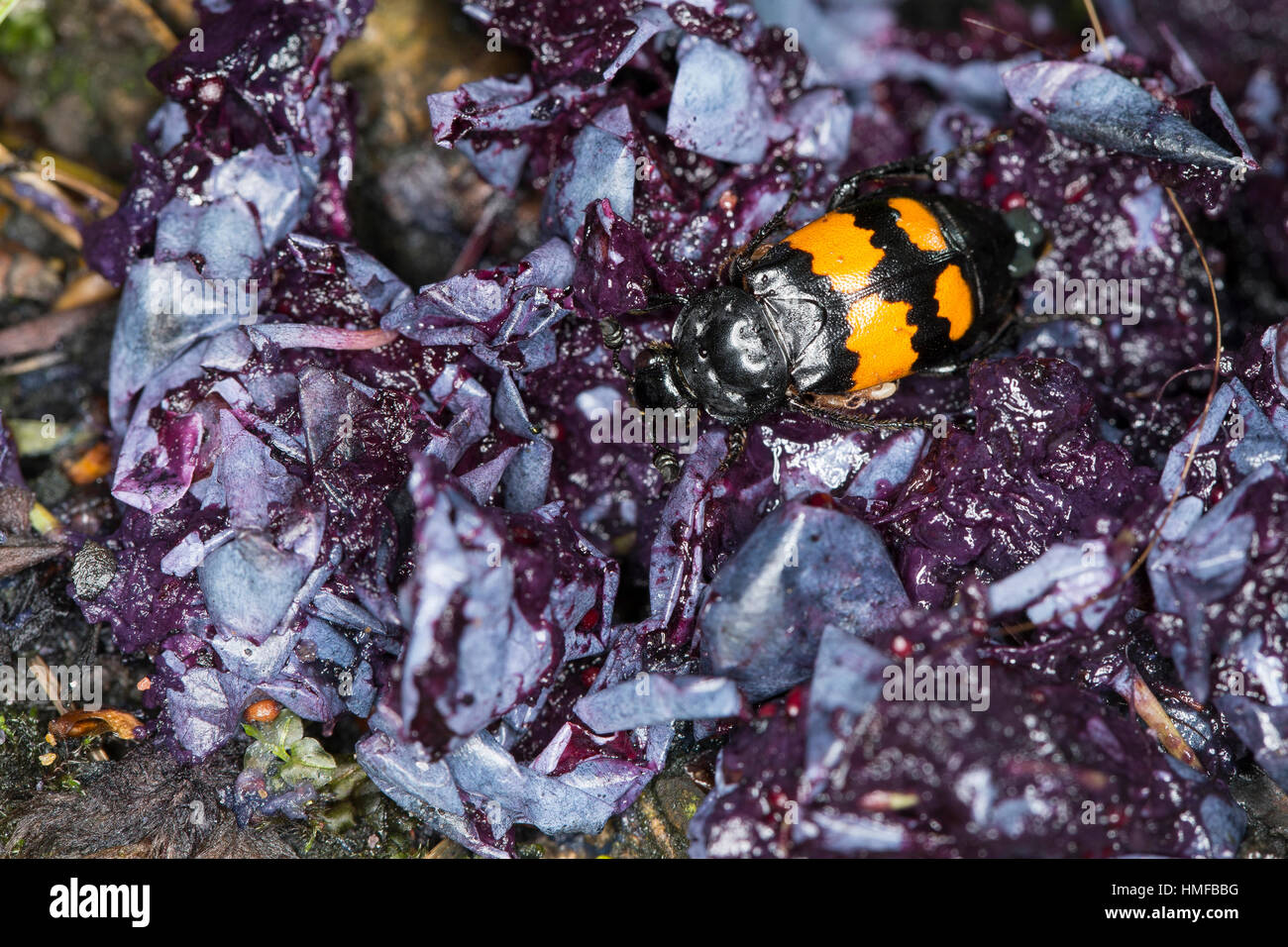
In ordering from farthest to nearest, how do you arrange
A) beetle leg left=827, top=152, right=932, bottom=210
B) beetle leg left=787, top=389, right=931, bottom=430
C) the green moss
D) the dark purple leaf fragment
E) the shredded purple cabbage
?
the green moss
beetle leg left=827, top=152, right=932, bottom=210
beetle leg left=787, top=389, right=931, bottom=430
the dark purple leaf fragment
the shredded purple cabbage

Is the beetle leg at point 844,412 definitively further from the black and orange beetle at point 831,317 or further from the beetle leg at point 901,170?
the beetle leg at point 901,170

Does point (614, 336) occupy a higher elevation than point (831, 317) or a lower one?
lower

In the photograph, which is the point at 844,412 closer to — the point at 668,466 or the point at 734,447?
the point at 734,447

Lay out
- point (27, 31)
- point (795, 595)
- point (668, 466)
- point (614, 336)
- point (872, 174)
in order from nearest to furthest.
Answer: point (795, 595)
point (668, 466)
point (614, 336)
point (872, 174)
point (27, 31)

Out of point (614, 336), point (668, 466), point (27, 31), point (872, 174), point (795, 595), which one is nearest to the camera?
point (795, 595)

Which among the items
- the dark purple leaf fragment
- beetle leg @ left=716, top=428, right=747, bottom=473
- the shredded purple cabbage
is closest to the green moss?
the shredded purple cabbage

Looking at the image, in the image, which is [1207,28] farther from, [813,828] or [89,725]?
[89,725]

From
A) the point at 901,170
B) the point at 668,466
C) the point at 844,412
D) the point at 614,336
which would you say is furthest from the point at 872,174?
the point at 668,466

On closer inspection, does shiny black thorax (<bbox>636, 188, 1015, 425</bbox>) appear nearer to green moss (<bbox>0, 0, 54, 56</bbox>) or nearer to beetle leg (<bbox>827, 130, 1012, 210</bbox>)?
beetle leg (<bbox>827, 130, 1012, 210</bbox>)

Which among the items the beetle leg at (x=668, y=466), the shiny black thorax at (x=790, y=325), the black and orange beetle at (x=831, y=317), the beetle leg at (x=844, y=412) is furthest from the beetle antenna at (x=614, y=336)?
the beetle leg at (x=844, y=412)
